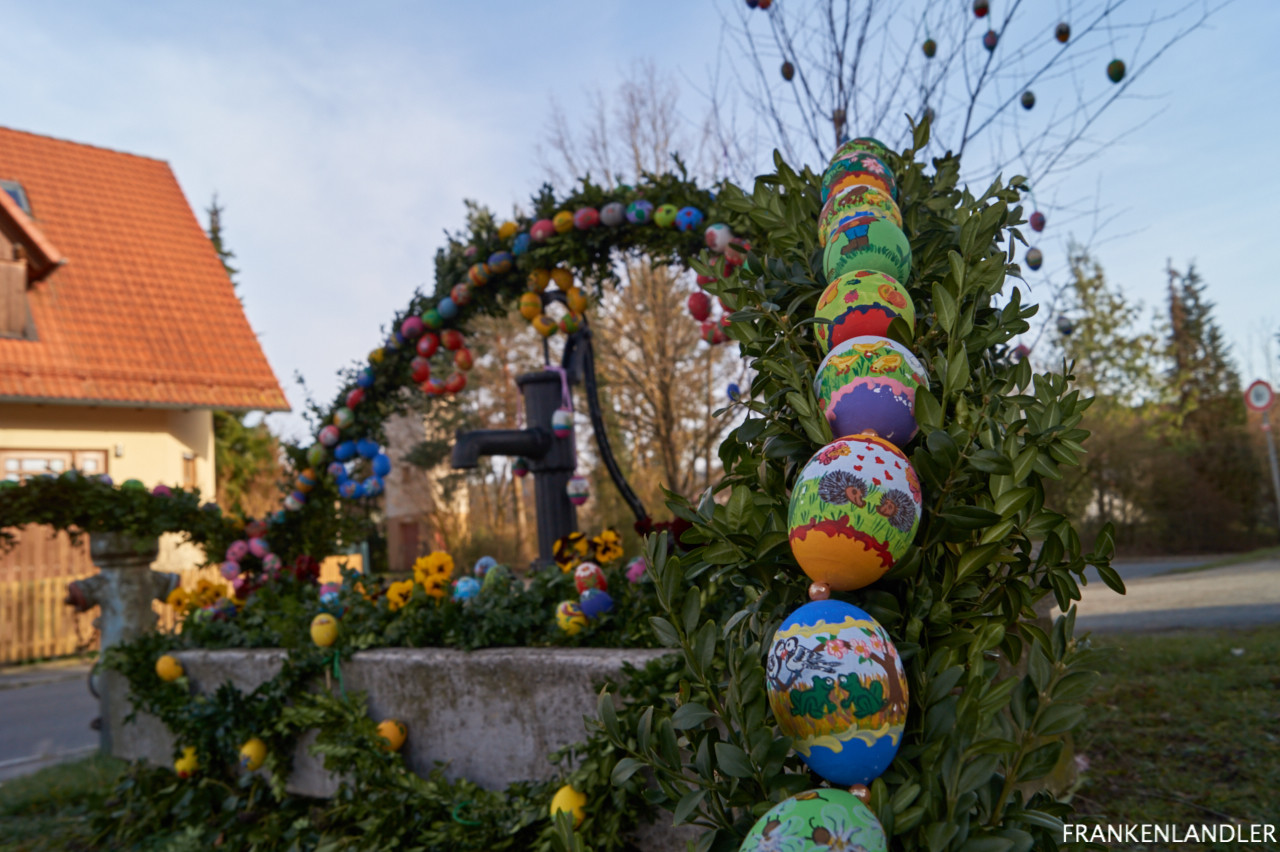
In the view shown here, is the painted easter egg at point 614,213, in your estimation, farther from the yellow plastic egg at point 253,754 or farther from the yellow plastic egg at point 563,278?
the yellow plastic egg at point 253,754

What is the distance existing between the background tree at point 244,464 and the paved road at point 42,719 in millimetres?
5003

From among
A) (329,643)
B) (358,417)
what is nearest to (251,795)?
(329,643)

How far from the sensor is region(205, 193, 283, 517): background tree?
583 inches

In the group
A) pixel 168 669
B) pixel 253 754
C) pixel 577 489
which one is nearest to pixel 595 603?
pixel 577 489

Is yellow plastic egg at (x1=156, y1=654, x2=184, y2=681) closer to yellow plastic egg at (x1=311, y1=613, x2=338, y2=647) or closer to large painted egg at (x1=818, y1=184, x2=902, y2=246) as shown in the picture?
yellow plastic egg at (x1=311, y1=613, x2=338, y2=647)

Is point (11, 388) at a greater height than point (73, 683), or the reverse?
point (11, 388)

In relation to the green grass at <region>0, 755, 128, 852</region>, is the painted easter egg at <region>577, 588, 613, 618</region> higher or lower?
higher

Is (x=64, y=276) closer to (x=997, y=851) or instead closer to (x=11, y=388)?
(x=11, y=388)

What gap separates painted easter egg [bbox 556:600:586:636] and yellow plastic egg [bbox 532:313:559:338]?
2085 mm

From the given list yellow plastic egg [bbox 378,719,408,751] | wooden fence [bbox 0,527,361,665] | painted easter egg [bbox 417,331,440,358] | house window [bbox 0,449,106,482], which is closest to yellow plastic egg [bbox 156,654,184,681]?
yellow plastic egg [bbox 378,719,408,751]

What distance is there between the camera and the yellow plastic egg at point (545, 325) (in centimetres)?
481

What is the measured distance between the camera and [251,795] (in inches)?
147

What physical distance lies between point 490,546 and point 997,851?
15.2 meters

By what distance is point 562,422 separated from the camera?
15.7 ft
